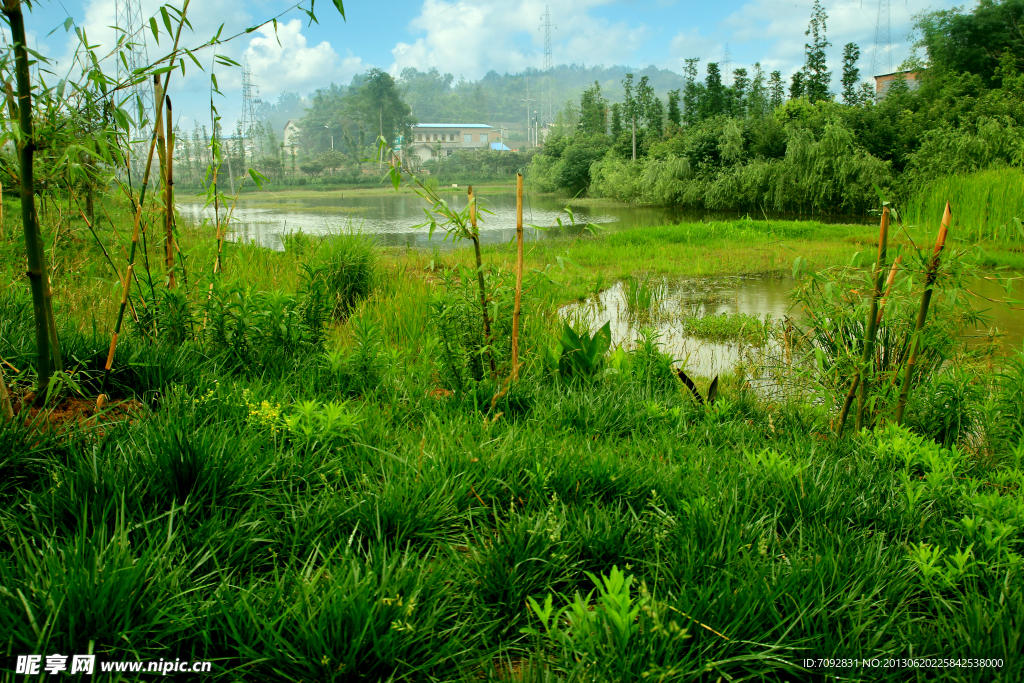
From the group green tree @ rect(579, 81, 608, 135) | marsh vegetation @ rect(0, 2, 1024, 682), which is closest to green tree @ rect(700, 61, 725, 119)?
green tree @ rect(579, 81, 608, 135)

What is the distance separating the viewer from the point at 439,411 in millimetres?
2219

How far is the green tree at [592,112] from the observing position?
1181 inches

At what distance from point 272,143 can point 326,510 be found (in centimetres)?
4325

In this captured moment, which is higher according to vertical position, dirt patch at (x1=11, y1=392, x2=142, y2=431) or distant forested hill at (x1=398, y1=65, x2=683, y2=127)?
distant forested hill at (x1=398, y1=65, x2=683, y2=127)

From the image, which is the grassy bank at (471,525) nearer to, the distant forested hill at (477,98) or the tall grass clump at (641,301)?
the tall grass clump at (641,301)

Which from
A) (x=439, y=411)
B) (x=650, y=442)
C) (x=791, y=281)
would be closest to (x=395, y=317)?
(x=439, y=411)

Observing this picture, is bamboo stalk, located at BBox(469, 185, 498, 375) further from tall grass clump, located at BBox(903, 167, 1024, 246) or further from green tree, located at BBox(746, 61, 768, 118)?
green tree, located at BBox(746, 61, 768, 118)

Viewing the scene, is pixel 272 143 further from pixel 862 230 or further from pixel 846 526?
pixel 846 526
